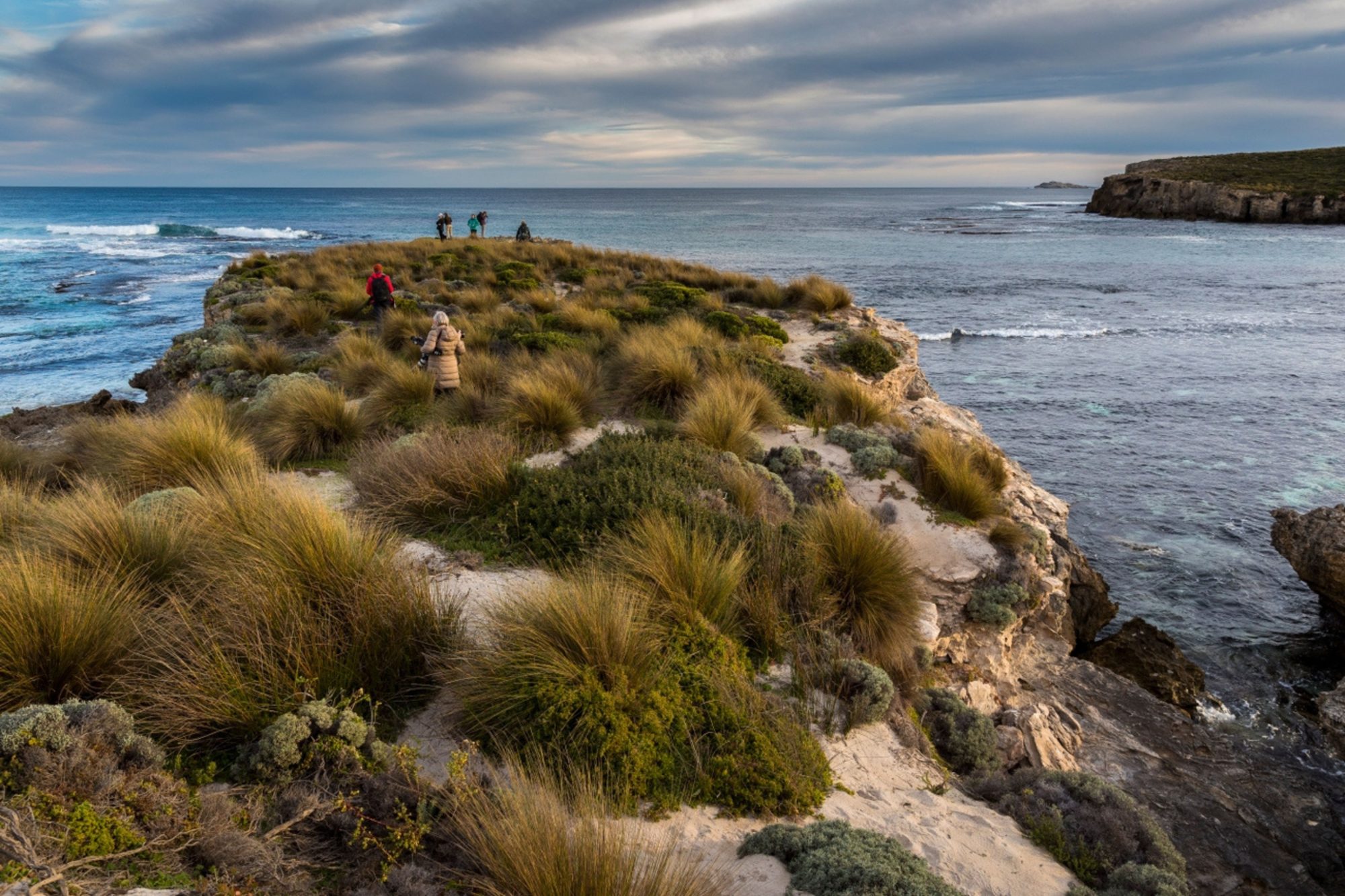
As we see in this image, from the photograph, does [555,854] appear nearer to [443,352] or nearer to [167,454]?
[167,454]

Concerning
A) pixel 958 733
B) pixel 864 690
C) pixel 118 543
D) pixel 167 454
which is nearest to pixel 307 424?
pixel 167 454

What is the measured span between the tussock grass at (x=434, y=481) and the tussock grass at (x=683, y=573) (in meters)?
2.26

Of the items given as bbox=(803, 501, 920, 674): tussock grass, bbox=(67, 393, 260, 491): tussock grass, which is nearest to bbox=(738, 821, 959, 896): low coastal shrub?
bbox=(803, 501, 920, 674): tussock grass

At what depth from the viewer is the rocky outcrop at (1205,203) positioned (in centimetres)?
7975

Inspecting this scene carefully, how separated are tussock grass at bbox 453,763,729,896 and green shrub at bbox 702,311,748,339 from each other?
12667mm

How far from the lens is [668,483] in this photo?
723 cm

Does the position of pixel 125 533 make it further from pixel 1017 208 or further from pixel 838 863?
pixel 1017 208

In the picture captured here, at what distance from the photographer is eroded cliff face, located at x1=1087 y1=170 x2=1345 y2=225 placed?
262 feet

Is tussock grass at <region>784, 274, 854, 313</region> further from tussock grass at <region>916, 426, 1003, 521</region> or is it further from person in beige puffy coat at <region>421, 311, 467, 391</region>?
person in beige puffy coat at <region>421, 311, 467, 391</region>

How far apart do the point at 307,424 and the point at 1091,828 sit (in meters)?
9.49

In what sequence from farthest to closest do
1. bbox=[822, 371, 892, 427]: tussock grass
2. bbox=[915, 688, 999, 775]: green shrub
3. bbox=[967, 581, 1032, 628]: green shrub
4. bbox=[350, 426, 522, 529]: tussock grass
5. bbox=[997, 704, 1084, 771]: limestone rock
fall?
bbox=[822, 371, 892, 427]: tussock grass → bbox=[967, 581, 1032, 628]: green shrub → bbox=[350, 426, 522, 529]: tussock grass → bbox=[997, 704, 1084, 771]: limestone rock → bbox=[915, 688, 999, 775]: green shrub

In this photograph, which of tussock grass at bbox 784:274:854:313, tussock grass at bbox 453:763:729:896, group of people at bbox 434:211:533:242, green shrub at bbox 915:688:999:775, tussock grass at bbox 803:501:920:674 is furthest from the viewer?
group of people at bbox 434:211:533:242

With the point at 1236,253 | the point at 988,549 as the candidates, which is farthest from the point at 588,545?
the point at 1236,253

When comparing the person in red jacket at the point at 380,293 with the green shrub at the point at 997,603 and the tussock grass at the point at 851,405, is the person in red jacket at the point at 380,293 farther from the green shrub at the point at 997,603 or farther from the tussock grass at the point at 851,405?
the green shrub at the point at 997,603
